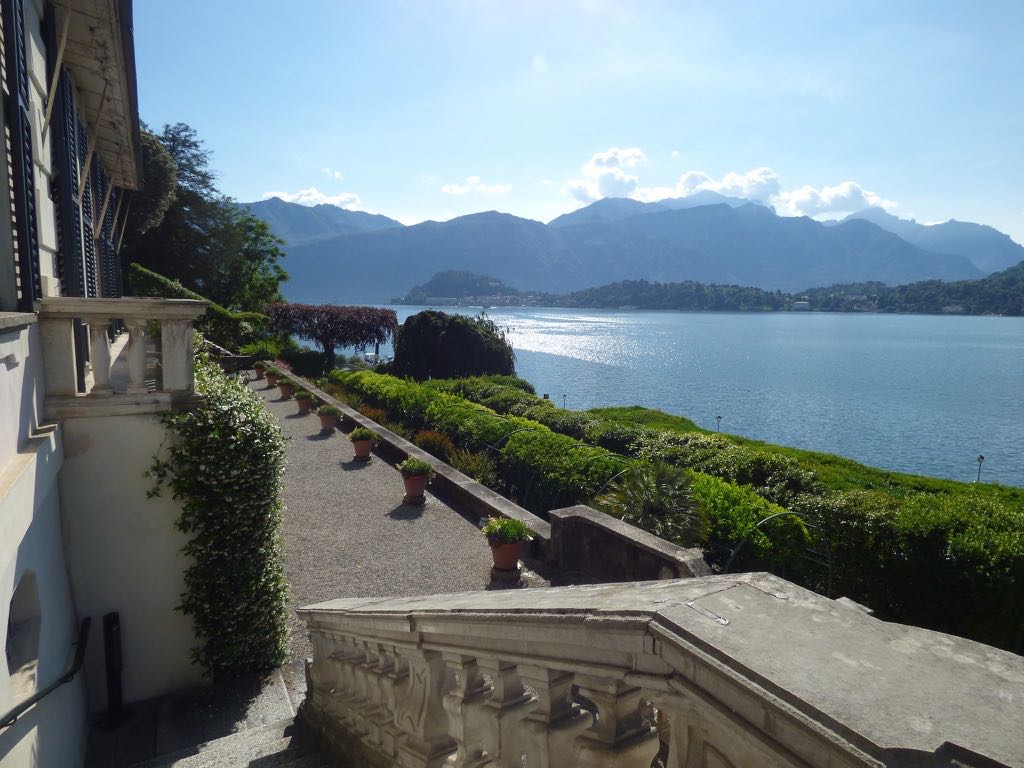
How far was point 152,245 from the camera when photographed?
34.5 m

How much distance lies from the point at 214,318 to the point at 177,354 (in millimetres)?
26300

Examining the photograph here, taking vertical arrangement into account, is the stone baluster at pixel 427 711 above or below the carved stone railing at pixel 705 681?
below

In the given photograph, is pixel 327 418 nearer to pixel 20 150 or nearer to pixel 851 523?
pixel 20 150

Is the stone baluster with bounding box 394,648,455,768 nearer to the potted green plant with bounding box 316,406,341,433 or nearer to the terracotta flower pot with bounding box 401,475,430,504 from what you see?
the terracotta flower pot with bounding box 401,475,430,504

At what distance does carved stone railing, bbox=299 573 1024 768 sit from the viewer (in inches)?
41.6

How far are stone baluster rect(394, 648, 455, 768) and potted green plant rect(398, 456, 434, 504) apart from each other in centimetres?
776

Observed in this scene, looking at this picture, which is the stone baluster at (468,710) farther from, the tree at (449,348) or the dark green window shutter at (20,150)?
the tree at (449,348)

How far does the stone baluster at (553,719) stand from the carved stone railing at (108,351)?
395cm

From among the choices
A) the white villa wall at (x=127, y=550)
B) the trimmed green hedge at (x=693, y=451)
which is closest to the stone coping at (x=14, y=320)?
the white villa wall at (x=127, y=550)

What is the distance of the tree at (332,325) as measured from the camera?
102ft

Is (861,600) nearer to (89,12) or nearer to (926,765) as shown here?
(926,765)

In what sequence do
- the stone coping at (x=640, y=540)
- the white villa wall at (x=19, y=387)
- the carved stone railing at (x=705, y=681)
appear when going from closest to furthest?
the carved stone railing at (x=705, y=681)
the white villa wall at (x=19, y=387)
the stone coping at (x=640, y=540)

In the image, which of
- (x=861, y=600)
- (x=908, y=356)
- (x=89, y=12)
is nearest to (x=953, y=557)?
(x=861, y=600)

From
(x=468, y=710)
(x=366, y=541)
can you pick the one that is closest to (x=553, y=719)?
(x=468, y=710)
